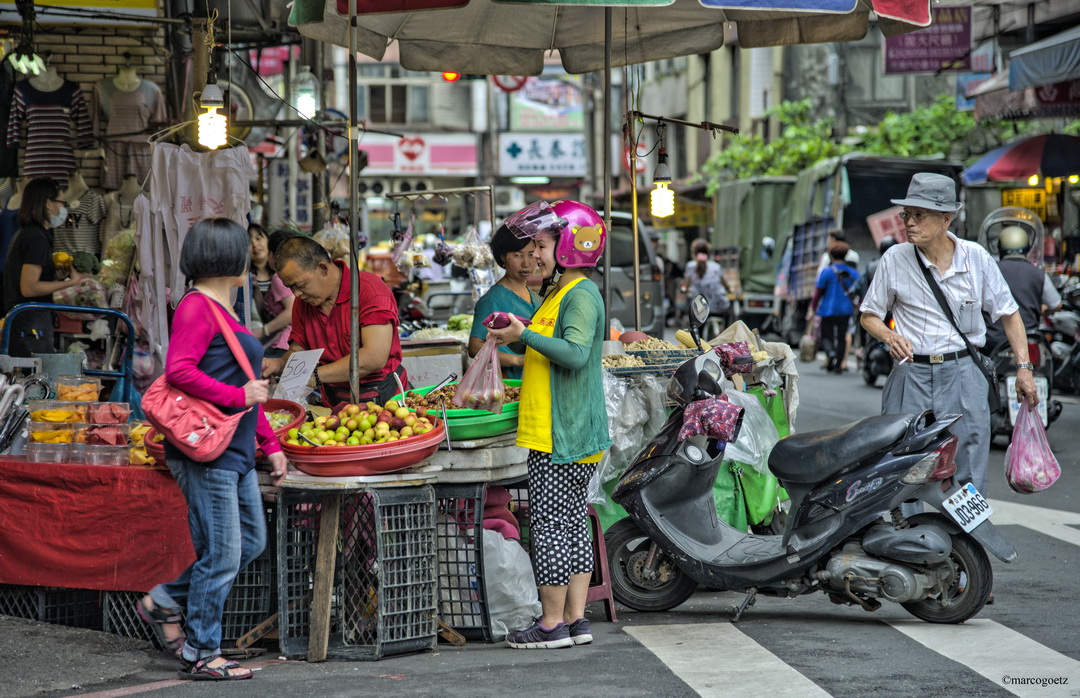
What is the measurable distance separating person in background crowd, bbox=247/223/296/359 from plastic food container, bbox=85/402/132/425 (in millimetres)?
3242

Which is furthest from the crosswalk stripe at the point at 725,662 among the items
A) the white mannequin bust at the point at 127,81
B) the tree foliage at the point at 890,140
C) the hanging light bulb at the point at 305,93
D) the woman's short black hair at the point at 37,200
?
the tree foliage at the point at 890,140

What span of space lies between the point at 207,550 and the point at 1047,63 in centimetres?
1335

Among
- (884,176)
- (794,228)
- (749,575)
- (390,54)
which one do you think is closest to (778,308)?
(794,228)

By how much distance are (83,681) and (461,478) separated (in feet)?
5.65

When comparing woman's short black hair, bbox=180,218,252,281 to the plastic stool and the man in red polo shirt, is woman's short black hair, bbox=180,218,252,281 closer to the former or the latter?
the man in red polo shirt

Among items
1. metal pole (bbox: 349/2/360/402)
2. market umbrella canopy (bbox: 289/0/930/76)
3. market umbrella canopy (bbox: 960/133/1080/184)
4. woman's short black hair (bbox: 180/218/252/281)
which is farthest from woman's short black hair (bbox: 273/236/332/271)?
market umbrella canopy (bbox: 960/133/1080/184)

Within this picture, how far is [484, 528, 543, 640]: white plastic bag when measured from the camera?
5.54m

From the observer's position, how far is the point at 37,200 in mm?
8312

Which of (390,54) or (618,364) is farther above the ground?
(390,54)

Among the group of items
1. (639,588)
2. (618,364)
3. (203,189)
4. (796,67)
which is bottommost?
(639,588)

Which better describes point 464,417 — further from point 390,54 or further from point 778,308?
point 390,54

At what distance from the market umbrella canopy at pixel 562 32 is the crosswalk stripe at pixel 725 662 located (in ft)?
12.8

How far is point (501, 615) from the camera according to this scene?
5547 mm

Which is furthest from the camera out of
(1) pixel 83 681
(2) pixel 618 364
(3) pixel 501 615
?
(2) pixel 618 364
